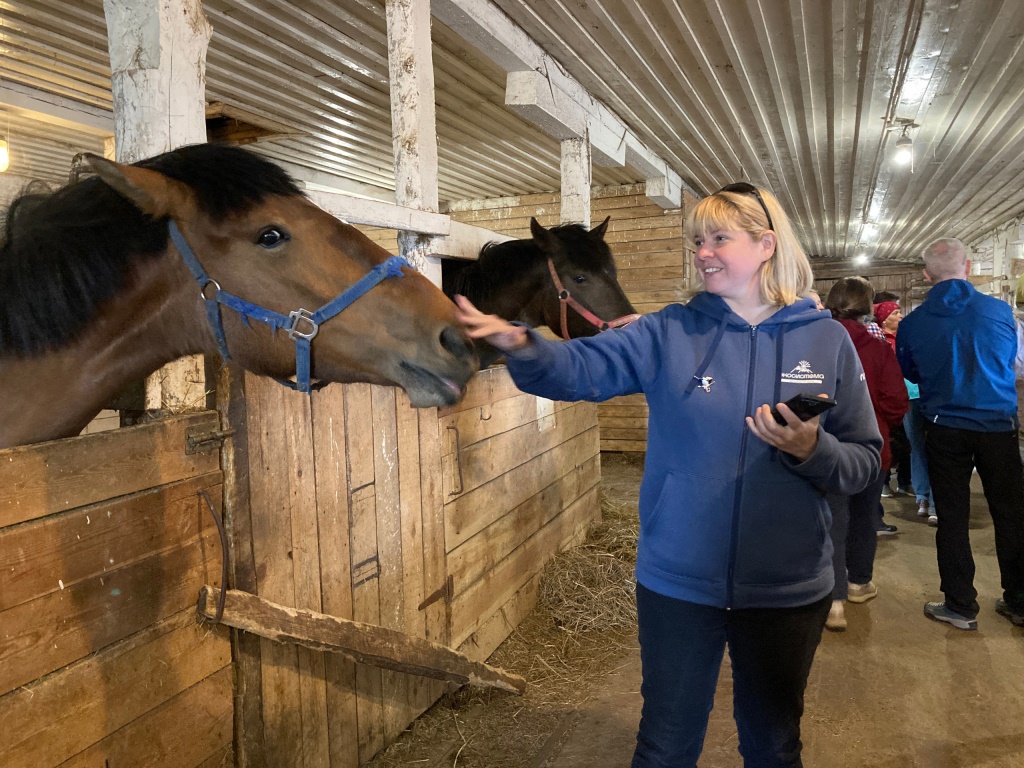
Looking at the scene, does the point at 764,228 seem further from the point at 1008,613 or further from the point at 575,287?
the point at 1008,613

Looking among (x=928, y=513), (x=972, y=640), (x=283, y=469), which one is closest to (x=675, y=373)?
(x=283, y=469)

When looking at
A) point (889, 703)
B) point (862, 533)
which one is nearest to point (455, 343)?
point (889, 703)

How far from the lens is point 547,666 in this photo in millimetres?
3223

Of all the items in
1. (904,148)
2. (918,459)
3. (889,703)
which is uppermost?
(904,148)

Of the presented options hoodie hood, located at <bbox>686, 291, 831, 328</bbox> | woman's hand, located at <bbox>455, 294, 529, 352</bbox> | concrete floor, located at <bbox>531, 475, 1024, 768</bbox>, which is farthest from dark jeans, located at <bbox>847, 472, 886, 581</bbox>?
woman's hand, located at <bbox>455, 294, 529, 352</bbox>

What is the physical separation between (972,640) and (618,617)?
1894 millimetres

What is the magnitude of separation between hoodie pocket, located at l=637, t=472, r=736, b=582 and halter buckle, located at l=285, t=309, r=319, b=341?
3.01 feet

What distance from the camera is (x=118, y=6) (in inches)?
67.7

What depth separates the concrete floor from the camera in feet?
8.21

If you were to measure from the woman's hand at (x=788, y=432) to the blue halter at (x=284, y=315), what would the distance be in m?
0.91

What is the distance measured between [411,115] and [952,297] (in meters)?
3.02

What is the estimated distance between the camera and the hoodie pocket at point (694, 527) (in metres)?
1.48

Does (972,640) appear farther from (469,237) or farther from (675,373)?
(469,237)

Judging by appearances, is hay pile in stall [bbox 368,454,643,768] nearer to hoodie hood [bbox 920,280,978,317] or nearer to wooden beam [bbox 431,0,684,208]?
hoodie hood [bbox 920,280,978,317]
